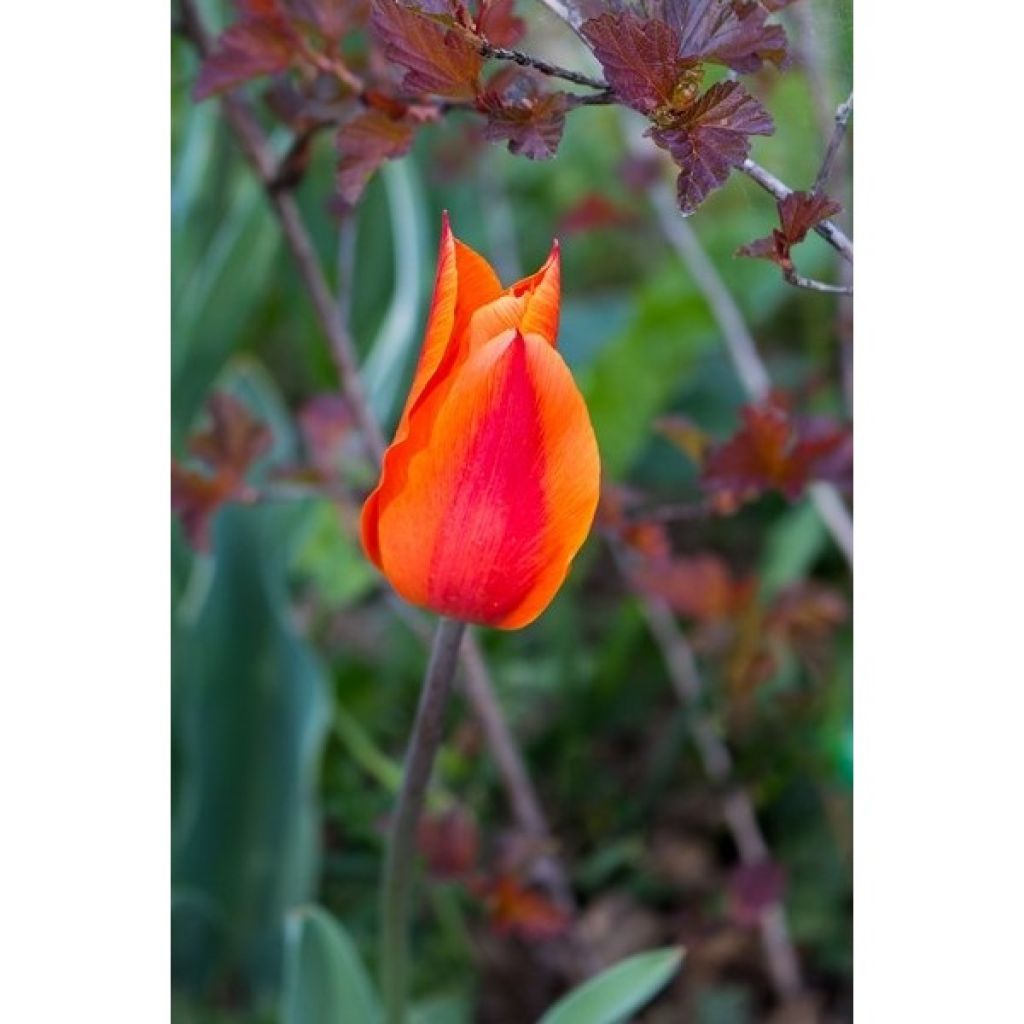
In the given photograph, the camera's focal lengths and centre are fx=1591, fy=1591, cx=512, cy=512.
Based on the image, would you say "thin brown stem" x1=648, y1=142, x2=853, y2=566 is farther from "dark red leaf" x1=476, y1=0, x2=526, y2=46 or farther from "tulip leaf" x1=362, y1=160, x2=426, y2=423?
"dark red leaf" x1=476, y1=0, x2=526, y2=46

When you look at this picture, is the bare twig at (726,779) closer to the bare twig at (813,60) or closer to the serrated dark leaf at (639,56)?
the bare twig at (813,60)

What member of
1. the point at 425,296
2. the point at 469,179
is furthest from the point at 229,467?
the point at 469,179

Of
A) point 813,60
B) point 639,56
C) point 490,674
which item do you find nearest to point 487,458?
point 639,56

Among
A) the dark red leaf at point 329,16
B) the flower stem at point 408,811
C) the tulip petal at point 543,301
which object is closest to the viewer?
the tulip petal at point 543,301

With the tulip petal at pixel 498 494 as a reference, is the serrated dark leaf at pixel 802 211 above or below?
above

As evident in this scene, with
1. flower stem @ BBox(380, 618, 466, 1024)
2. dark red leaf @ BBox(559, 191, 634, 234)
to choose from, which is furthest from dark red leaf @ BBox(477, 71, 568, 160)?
dark red leaf @ BBox(559, 191, 634, 234)

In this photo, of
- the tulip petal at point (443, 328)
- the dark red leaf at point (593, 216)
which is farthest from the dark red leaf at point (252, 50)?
the dark red leaf at point (593, 216)
